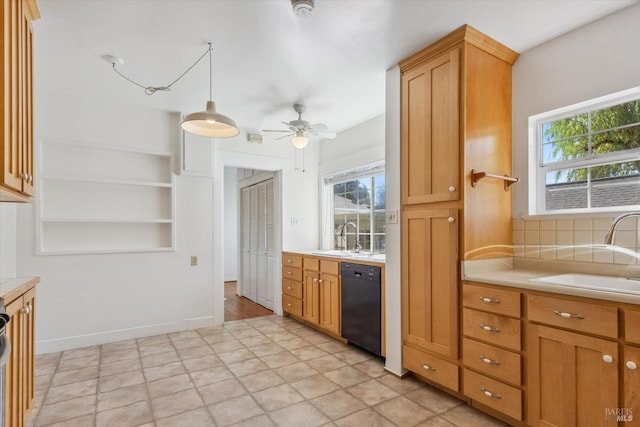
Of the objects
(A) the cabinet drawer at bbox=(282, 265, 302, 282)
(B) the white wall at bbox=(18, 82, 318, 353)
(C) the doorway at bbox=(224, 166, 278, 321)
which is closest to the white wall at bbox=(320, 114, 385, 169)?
(B) the white wall at bbox=(18, 82, 318, 353)

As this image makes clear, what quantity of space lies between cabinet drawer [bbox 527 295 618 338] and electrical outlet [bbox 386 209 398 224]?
1.11 meters

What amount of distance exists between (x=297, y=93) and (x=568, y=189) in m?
2.44

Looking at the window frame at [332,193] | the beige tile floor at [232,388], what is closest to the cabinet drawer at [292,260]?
the window frame at [332,193]

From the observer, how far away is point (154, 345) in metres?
3.42

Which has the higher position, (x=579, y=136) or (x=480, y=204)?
(x=579, y=136)

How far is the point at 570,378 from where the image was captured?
169 centimetres

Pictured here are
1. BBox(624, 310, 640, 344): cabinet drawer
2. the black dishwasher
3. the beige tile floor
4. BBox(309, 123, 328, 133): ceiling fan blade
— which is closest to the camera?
BBox(624, 310, 640, 344): cabinet drawer

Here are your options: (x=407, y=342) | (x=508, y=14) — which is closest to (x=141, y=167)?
(x=407, y=342)

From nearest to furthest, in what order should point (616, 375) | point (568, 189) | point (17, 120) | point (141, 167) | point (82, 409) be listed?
point (616, 375)
point (17, 120)
point (82, 409)
point (568, 189)
point (141, 167)

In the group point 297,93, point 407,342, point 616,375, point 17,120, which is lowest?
point 407,342

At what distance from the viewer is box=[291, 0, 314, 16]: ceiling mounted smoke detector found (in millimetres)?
1885

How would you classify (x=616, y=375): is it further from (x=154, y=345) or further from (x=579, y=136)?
(x=154, y=345)

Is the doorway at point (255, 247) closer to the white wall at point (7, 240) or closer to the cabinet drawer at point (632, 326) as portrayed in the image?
the white wall at point (7, 240)

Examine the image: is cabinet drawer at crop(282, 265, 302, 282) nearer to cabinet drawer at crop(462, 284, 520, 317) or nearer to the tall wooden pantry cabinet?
the tall wooden pantry cabinet
